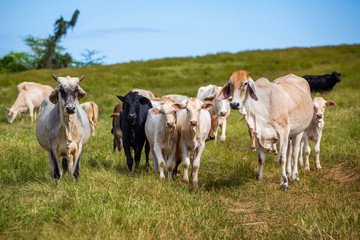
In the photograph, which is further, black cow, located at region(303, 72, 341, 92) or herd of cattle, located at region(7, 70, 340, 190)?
black cow, located at region(303, 72, 341, 92)

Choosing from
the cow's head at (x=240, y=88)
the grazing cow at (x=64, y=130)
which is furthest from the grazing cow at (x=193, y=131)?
the grazing cow at (x=64, y=130)

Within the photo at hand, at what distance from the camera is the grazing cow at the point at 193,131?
7.29 m

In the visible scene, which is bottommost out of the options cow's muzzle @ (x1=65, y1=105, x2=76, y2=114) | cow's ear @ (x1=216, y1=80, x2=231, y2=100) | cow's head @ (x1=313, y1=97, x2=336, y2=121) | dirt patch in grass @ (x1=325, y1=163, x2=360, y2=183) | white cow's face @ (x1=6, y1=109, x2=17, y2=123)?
white cow's face @ (x1=6, y1=109, x2=17, y2=123)

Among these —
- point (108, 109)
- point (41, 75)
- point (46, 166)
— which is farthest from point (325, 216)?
point (41, 75)

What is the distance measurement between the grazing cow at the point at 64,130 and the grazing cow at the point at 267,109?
241 cm

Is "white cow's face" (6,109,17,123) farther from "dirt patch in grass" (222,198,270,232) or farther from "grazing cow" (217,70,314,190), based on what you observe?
"dirt patch in grass" (222,198,270,232)

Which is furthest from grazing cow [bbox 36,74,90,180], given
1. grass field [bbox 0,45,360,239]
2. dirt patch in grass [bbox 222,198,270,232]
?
dirt patch in grass [bbox 222,198,270,232]

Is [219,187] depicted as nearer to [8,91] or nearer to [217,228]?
[217,228]

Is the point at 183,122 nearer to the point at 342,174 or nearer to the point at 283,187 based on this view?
the point at 283,187

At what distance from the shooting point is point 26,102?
19.1 metres

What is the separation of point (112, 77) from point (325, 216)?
2467cm

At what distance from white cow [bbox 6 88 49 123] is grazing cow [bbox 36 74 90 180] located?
12255mm

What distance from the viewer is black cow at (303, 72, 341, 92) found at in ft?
71.9

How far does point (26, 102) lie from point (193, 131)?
13.9m
